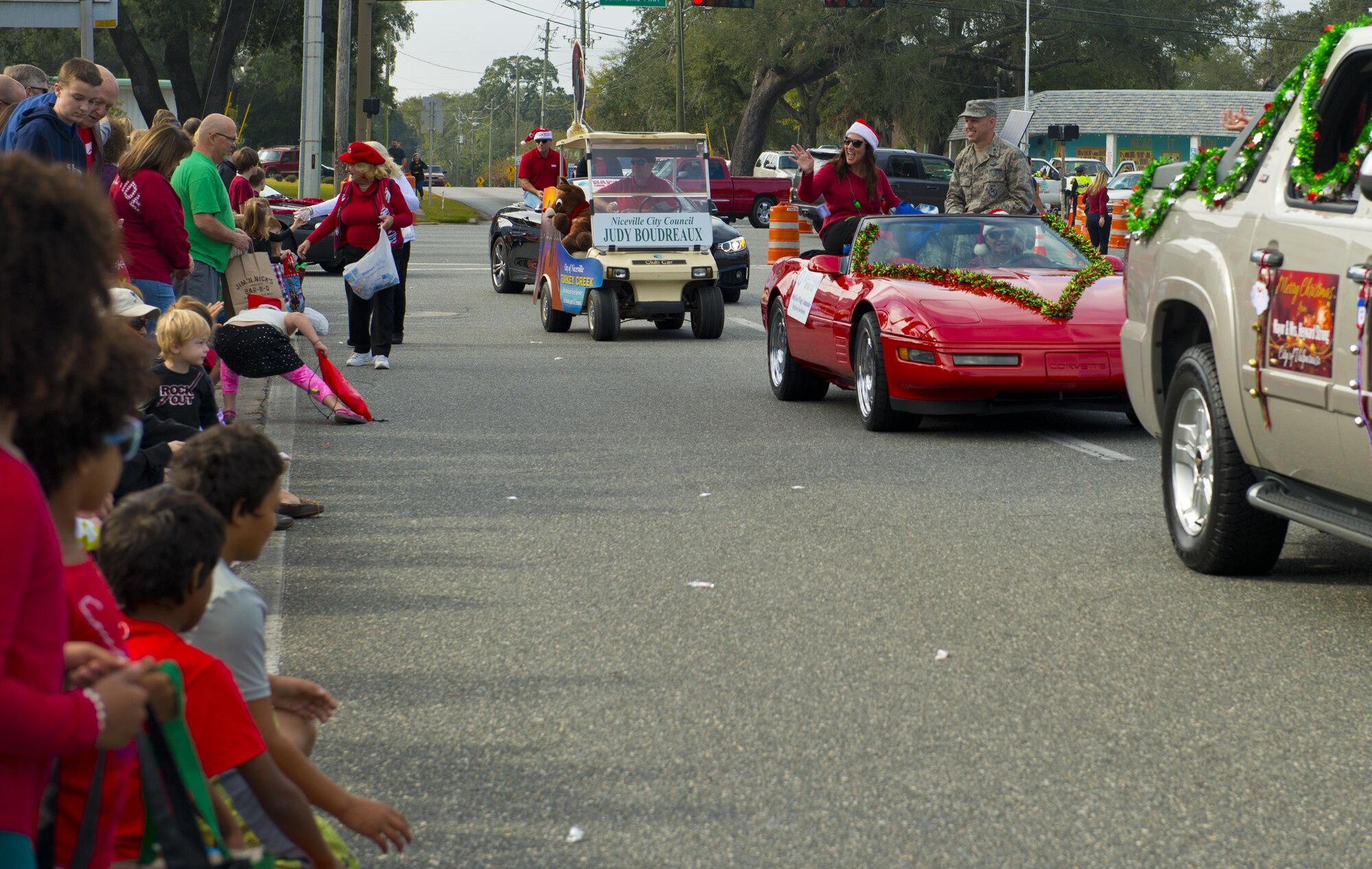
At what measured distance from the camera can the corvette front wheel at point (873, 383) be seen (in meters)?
10.1

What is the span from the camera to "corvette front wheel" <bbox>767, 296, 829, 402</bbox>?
11867 mm

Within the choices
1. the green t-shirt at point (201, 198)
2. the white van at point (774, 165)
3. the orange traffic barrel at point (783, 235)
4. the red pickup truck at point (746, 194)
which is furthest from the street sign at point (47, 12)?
the white van at point (774, 165)

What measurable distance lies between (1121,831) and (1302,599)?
2.52 m

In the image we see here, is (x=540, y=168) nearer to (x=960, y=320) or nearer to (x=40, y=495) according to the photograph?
(x=960, y=320)

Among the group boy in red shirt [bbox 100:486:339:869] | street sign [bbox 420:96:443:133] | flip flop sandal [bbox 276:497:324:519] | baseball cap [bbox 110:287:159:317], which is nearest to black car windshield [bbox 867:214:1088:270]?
flip flop sandal [bbox 276:497:324:519]

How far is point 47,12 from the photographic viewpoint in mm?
15984

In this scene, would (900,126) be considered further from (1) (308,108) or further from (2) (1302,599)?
(2) (1302,599)

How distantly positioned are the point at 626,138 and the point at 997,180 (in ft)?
15.6

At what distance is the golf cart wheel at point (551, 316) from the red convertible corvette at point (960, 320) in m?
5.91

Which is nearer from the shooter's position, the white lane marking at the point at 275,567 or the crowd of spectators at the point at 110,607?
the crowd of spectators at the point at 110,607

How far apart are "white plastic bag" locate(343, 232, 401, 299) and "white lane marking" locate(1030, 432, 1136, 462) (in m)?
5.38

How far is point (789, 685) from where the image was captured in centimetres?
500

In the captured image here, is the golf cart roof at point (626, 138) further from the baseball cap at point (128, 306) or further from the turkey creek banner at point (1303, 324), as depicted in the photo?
the turkey creek banner at point (1303, 324)

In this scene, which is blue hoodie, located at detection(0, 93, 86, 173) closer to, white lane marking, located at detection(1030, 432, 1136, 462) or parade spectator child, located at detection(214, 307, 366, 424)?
parade spectator child, located at detection(214, 307, 366, 424)
